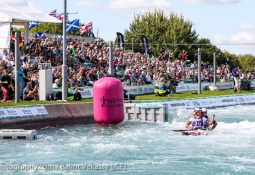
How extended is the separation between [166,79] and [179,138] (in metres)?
15.3

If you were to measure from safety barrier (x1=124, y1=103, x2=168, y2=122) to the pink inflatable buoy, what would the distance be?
2505mm

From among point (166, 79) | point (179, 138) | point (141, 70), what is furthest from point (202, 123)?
point (141, 70)

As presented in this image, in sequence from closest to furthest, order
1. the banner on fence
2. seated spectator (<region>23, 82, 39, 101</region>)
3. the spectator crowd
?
the banner on fence → seated spectator (<region>23, 82, 39, 101</region>) → the spectator crowd

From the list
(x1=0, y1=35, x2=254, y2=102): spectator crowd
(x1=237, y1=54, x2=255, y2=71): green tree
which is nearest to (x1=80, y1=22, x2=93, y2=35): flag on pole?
(x1=0, y1=35, x2=254, y2=102): spectator crowd

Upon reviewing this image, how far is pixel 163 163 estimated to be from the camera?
18.1m

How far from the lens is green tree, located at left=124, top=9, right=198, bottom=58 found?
85.0 meters

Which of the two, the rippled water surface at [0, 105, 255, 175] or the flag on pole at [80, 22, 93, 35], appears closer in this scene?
the rippled water surface at [0, 105, 255, 175]

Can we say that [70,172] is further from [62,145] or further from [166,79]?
[166,79]

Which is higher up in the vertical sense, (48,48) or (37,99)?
(48,48)

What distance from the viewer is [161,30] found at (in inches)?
3482

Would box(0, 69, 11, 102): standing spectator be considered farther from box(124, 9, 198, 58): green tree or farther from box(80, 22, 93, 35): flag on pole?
box(124, 9, 198, 58): green tree

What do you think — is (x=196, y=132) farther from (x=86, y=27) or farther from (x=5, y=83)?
(x=86, y=27)

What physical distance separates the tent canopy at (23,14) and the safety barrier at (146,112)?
11.7 metres

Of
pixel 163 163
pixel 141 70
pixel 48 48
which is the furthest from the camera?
pixel 141 70
